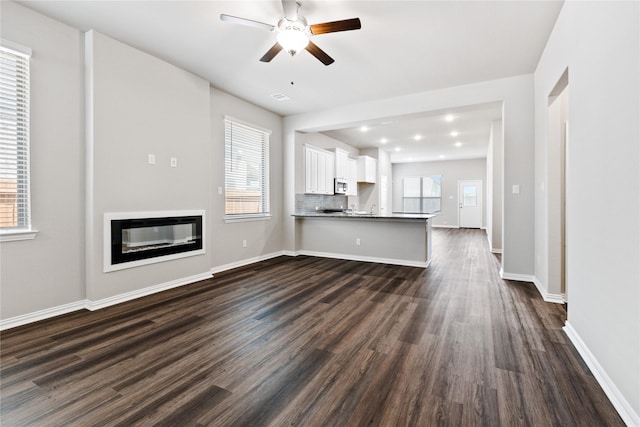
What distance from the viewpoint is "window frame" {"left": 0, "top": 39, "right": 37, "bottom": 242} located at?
2605mm

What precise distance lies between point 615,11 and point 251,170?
4760mm

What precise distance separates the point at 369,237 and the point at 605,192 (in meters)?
3.85

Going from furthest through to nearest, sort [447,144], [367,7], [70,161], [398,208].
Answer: [398,208] → [447,144] → [70,161] → [367,7]

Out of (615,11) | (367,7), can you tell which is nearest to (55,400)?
(367,7)

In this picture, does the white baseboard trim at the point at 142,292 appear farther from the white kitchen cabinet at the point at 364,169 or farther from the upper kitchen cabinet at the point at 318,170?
the white kitchen cabinet at the point at 364,169

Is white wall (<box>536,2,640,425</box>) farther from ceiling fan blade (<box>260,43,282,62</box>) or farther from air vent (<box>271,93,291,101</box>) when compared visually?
air vent (<box>271,93,291,101</box>)


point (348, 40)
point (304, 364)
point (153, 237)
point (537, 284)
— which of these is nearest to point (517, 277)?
point (537, 284)

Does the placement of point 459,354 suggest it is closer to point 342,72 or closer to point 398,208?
point 342,72

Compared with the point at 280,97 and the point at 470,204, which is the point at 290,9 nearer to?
the point at 280,97

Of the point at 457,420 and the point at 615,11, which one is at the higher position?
the point at 615,11

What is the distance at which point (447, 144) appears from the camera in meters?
8.97

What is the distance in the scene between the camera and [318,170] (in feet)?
22.6

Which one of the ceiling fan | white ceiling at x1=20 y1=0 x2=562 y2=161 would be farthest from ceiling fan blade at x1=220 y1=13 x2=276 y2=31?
white ceiling at x1=20 y1=0 x2=562 y2=161

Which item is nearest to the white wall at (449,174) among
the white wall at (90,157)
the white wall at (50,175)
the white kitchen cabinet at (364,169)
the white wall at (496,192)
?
the white kitchen cabinet at (364,169)
